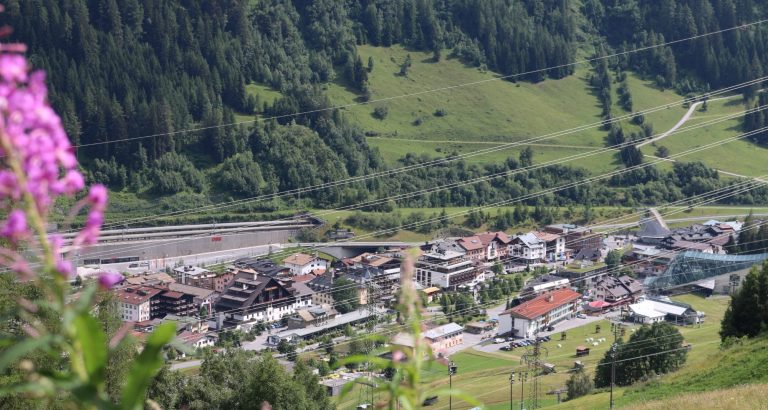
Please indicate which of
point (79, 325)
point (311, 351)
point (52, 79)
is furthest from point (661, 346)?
point (52, 79)

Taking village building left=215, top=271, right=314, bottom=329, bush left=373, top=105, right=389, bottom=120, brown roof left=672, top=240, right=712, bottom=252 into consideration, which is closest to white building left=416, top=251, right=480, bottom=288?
village building left=215, top=271, right=314, bottom=329

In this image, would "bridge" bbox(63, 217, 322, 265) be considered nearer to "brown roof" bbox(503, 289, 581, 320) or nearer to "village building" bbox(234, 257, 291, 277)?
"village building" bbox(234, 257, 291, 277)

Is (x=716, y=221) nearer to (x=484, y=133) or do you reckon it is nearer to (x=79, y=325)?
(x=484, y=133)

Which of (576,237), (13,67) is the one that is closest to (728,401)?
(13,67)

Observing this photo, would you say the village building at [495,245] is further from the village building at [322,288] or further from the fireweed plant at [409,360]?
the fireweed plant at [409,360]

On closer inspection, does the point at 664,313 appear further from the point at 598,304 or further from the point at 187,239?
the point at 187,239

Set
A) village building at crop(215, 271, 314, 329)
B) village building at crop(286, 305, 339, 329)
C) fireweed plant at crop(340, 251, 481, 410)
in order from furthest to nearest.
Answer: village building at crop(215, 271, 314, 329), village building at crop(286, 305, 339, 329), fireweed plant at crop(340, 251, 481, 410)

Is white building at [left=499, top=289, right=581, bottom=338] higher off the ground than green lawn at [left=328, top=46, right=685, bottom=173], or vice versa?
green lawn at [left=328, top=46, right=685, bottom=173]
